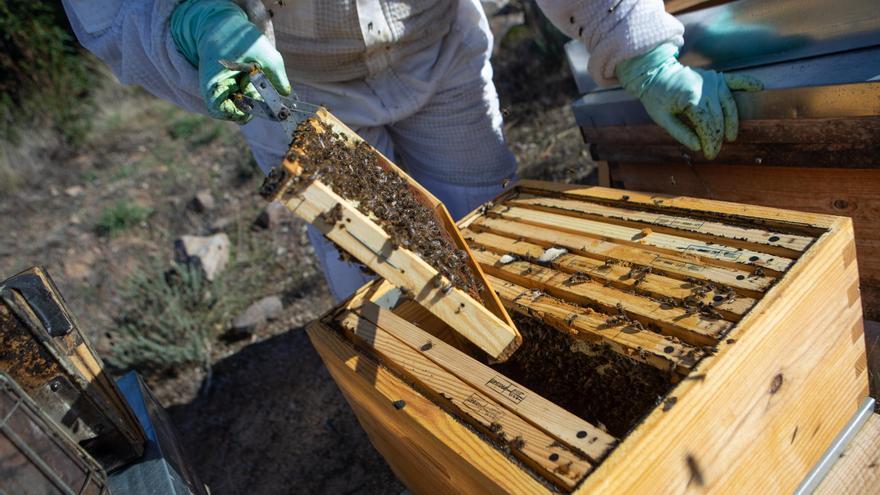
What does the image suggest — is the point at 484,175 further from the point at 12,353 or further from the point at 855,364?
the point at 12,353

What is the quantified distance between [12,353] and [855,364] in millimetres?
2335

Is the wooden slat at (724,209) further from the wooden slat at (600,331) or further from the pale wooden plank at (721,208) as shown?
the wooden slat at (600,331)

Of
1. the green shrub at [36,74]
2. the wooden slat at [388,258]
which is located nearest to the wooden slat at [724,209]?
the wooden slat at [388,258]

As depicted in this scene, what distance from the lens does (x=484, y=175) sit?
10.2 ft

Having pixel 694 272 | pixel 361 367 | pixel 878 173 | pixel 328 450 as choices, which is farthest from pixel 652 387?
pixel 328 450

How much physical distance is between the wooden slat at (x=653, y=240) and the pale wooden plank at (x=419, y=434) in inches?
30.6

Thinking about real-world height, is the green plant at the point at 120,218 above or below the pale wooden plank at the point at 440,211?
→ below

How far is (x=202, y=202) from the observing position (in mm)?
5828

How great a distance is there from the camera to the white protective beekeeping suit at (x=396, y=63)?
2451 millimetres

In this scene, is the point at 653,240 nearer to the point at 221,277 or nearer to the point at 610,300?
the point at 610,300

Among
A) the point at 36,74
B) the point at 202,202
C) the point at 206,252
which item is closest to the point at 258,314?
the point at 206,252

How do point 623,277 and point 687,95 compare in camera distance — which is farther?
point 687,95

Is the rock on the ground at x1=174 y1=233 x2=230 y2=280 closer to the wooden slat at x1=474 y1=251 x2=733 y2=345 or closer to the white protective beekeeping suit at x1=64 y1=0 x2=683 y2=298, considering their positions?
the white protective beekeeping suit at x1=64 y1=0 x2=683 y2=298

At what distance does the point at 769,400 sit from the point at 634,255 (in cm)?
53
